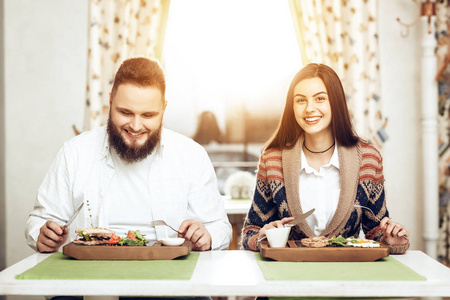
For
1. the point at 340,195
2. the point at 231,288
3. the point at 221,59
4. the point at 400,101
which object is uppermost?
the point at 221,59

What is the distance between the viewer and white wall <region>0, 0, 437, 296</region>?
4.13 meters

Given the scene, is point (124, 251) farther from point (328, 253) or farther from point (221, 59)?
point (221, 59)

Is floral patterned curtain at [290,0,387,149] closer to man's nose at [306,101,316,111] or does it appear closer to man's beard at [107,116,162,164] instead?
man's nose at [306,101,316,111]

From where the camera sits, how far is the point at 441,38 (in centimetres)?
405

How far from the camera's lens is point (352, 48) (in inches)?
158

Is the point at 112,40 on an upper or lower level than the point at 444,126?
upper

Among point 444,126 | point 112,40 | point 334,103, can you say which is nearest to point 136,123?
point 334,103

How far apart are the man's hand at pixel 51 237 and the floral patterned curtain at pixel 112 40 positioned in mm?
2178

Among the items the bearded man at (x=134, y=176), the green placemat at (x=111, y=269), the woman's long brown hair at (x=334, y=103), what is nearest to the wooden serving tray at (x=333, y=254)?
the green placemat at (x=111, y=269)

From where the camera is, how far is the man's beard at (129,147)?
2152mm

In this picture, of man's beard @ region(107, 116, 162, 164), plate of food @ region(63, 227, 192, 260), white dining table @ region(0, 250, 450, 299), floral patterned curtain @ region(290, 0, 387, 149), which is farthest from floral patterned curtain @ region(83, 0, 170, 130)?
white dining table @ region(0, 250, 450, 299)

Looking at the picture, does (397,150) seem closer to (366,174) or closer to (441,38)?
(441,38)

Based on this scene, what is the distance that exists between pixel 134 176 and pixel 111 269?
0.78m

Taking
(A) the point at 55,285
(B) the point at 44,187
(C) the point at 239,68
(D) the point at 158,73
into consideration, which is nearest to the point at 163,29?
(C) the point at 239,68
